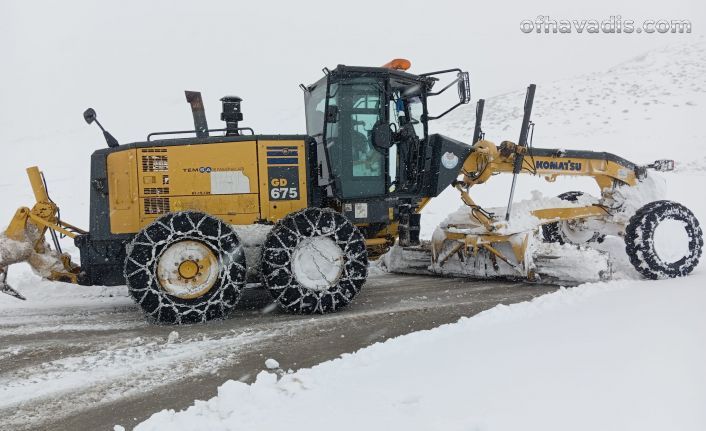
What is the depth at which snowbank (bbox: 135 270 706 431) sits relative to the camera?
103 inches

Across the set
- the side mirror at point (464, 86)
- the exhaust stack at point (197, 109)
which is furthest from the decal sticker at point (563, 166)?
the exhaust stack at point (197, 109)

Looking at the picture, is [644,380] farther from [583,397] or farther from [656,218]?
[656,218]

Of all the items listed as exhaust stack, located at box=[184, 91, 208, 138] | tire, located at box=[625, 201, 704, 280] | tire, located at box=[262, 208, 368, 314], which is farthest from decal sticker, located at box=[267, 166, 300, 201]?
tire, located at box=[625, 201, 704, 280]

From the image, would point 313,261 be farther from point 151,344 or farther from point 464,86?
point 464,86

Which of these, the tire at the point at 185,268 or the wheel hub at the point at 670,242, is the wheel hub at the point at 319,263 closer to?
the tire at the point at 185,268

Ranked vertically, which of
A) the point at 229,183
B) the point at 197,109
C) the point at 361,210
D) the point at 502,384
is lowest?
the point at 502,384

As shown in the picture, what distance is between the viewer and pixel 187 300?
17.2 ft

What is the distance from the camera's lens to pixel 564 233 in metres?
8.13

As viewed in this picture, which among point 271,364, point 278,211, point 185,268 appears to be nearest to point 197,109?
point 278,211

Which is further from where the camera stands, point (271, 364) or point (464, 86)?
point (464, 86)

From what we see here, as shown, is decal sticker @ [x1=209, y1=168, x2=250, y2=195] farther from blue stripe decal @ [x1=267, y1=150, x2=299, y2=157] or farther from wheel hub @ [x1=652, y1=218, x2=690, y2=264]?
wheel hub @ [x1=652, y1=218, x2=690, y2=264]

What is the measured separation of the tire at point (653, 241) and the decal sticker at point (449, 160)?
217 cm

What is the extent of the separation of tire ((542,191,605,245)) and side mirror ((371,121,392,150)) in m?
3.36

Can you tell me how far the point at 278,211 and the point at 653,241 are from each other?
4244 mm
